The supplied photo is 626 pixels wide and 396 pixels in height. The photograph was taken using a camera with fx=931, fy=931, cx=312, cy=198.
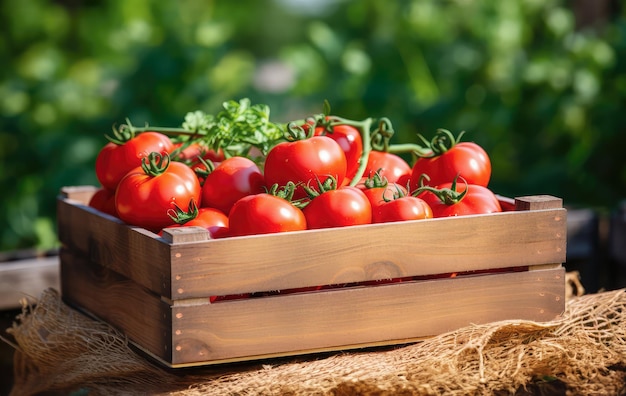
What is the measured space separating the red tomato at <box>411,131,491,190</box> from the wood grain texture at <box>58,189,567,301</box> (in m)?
0.18

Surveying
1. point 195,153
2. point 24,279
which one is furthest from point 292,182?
point 24,279

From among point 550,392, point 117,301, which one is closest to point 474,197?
point 550,392

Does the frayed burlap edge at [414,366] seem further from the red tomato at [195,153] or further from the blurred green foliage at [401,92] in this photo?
the blurred green foliage at [401,92]

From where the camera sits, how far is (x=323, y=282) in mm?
1884

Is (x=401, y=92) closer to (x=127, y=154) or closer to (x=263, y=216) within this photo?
(x=127, y=154)

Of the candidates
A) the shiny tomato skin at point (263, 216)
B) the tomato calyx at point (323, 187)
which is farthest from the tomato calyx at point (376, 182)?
the shiny tomato skin at point (263, 216)

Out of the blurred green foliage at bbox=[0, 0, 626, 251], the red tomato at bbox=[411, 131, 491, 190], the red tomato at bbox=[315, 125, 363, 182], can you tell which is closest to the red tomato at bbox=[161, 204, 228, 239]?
the red tomato at bbox=[315, 125, 363, 182]

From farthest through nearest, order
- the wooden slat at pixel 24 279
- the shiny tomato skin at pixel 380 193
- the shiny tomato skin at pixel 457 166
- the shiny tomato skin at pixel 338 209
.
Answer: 1. the wooden slat at pixel 24 279
2. the shiny tomato skin at pixel 457 166
3. the shiny tomato skin at pixel 380 193
4. the shiny tomato skin at pixel 338 209

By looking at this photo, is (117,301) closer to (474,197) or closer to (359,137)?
(359,137)

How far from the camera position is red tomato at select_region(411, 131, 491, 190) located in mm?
2154

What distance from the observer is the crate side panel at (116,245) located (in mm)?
1819

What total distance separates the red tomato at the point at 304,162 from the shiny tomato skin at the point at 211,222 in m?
0.14

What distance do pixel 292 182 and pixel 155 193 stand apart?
0.29 m

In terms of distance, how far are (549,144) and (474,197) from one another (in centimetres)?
247
